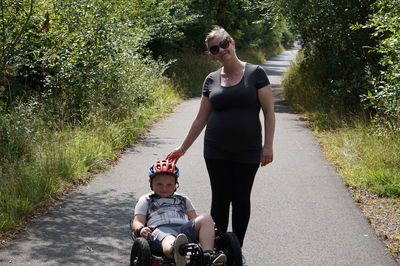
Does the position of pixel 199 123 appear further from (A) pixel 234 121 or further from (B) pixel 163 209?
(B) pixel 163 209

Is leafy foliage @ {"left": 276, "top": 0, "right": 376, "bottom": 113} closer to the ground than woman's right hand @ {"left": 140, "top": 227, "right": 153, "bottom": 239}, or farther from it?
farther from it

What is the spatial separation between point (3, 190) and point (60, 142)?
2624 mm

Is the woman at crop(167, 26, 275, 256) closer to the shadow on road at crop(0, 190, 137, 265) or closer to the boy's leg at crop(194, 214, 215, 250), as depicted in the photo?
the boy's leg at crop(194, 214, 215, 250)

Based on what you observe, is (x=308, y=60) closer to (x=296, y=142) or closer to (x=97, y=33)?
(x=296, y=142)

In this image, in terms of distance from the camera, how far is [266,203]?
740 cm

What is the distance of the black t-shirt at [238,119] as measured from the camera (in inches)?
177

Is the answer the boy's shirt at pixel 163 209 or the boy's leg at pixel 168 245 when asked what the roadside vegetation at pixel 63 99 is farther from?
the boy's leg at pixel 168 245

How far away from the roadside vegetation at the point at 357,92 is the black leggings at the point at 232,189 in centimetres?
163

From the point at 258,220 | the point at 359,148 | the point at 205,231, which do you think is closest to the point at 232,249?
the point at 205,231

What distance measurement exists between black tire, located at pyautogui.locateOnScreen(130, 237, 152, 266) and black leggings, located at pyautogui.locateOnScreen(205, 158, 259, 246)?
830mm

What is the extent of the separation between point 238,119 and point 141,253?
47.4 inches

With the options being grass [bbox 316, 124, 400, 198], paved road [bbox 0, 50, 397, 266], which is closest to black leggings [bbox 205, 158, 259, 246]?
paved road [bbox 0, 50, 397, 266]

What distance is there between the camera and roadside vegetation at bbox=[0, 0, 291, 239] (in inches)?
301

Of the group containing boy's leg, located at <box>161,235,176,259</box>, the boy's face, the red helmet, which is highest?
the red helmet
